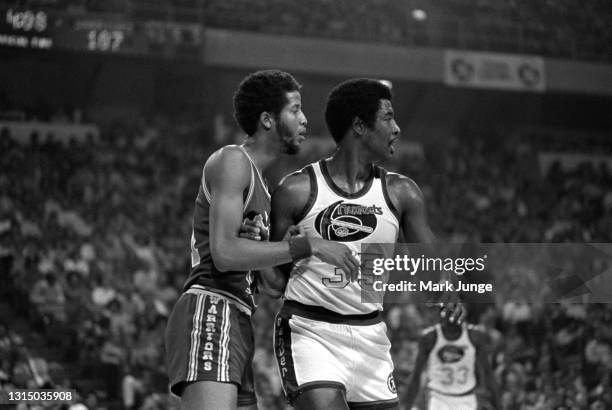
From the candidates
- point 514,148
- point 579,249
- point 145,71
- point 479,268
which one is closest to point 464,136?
point 514,148

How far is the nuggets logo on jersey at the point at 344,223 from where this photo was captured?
13.6ft

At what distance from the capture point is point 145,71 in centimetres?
2056

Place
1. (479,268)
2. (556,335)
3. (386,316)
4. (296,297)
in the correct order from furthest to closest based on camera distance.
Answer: (386,316) < (556,335) < (479,268) < (296,297)

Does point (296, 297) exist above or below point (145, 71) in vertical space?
below

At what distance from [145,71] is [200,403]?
1740 cm

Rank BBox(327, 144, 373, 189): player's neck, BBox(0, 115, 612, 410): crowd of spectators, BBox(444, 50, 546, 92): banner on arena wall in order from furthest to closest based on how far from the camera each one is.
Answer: BBox(444, 50, 546, 92): banner on arena wall → BBox(0, 115, 612, 410): crowd of spectators → BBox(327, 144, 373, 189): player's neck

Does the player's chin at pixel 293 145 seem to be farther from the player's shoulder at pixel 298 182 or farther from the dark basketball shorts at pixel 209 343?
the dark basketball shorts at pixel 209 343

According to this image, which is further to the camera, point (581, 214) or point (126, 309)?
point (581, 214)

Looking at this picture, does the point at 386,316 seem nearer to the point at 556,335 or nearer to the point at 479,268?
the point at 556,335

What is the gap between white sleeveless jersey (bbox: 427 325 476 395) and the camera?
7.38m

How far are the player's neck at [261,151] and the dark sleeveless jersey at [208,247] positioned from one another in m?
0.08

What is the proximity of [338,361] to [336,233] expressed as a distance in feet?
1.83

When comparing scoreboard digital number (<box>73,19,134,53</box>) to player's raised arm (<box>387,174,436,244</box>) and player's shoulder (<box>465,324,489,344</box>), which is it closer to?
player's shoulder (<box>465,324,489,344</box>)

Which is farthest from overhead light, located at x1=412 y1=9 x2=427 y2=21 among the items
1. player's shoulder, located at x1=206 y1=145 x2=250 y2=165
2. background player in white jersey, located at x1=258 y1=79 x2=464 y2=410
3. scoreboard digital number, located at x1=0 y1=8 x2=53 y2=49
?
player's shoulder, located at x1=206 y1=145 x2=250 y2=165
